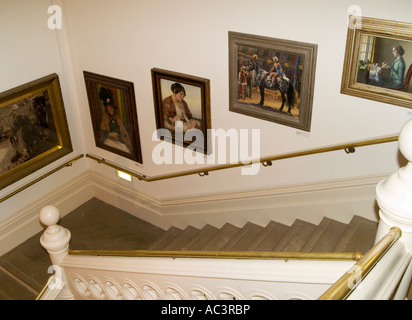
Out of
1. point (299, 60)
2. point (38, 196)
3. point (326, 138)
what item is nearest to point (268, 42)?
point (299, 60)

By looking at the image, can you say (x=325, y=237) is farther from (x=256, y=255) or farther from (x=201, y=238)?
(x=256, y=255)

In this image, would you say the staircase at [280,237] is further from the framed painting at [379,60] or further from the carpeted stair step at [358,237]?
the framed painting at [379,60]

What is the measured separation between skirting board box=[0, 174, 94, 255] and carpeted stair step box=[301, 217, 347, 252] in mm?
4775

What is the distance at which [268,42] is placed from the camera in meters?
5.21

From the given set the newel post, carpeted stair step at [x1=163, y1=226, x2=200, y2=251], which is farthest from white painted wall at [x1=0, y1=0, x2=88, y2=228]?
the newel post

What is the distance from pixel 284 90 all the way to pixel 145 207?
3.93 m

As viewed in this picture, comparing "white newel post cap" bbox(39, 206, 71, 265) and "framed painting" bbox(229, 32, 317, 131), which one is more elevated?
"framed painting" bbox(229, 32, 317, 131)

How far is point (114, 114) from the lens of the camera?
752cm

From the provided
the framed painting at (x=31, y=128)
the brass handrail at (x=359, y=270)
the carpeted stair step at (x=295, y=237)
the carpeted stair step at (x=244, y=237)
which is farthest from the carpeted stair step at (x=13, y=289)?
the brass handrail at (x=359, y=270)

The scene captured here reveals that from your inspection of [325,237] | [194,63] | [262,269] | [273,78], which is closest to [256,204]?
[325,237]

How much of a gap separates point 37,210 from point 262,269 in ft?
20.0

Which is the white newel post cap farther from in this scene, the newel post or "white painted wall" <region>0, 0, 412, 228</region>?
the newel post

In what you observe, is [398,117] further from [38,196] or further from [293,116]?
[38,196]

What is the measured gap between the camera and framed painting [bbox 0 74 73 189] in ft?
22.2
